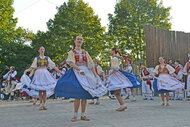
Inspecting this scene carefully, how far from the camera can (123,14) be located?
1072 inches

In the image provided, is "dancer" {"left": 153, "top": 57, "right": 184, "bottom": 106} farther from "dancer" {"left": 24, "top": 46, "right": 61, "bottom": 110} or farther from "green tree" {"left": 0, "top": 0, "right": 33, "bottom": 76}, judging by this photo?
"green tree" {"left": 0, "top": 0, "right": 33, "bottom": 76}

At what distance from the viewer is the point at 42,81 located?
26.7 ft

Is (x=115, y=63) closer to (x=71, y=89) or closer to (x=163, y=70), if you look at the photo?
(x=163, y=70)

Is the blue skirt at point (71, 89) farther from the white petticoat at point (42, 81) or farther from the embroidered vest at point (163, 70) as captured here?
the embroidered vest at point (163, 70)

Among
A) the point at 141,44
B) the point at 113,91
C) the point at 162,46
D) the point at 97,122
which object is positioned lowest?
the point at 97,122

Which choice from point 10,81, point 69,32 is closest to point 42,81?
point 10,81

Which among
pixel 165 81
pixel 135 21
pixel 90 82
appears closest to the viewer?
pixel 90 82

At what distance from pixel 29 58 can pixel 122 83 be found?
62.7ft

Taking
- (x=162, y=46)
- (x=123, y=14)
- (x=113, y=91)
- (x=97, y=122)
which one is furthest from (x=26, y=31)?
(x=97, y=122)

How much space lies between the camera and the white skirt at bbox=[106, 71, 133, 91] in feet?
24.2

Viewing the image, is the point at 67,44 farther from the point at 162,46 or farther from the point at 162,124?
the point at 162,124

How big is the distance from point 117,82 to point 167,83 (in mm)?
1853

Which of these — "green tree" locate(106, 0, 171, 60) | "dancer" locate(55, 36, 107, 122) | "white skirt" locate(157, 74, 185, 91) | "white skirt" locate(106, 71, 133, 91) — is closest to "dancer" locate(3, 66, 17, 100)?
"white skirt" locate(106, 71, 133, 91)

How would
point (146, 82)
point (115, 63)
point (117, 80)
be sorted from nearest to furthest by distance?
1. point (115, 63)
2. point (117, 80)
3. point (146, 82)
